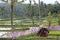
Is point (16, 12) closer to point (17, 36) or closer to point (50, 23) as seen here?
point (17, 36)

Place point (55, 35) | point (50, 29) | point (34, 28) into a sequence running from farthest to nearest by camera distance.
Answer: point (55, 35) → point (50, 29) → point (34, 28)

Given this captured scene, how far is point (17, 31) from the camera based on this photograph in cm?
282

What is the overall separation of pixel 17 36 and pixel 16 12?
408 millimetres

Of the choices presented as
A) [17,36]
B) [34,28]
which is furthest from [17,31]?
[34,28]

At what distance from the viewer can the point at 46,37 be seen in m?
2.90

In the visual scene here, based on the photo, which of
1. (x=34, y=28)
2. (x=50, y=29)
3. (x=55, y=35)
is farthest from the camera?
(x=55, y=35)

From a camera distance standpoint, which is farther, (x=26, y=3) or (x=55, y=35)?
(x=55, y=35)

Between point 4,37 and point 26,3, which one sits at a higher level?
point 26,3

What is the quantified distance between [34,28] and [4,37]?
0.51m

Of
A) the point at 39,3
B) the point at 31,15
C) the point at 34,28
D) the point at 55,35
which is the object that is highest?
the point at 39,3

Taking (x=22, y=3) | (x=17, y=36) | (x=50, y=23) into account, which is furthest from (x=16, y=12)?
(x=50, y=23)

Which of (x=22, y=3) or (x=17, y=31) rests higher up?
(x=22, y=3)

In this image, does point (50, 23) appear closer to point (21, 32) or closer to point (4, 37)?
point (21, 32)

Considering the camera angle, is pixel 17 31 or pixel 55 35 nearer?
pixel 17 31
